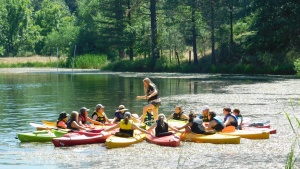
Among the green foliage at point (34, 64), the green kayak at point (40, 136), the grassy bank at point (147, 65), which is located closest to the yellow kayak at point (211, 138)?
the green kayak at point (40, 136)

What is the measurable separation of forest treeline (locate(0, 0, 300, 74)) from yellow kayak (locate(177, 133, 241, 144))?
2691cm

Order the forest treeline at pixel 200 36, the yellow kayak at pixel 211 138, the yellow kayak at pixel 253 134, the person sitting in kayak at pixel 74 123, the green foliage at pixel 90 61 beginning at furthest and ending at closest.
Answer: the green foliage at pixel 90 61, the forest treeline at pixel 200 36, the person sitting in kayak at pixel 74 123, the yellow kayak at pixel 253 134, the yellow kayak at pixel 211 138

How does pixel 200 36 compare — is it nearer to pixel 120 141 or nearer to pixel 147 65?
pixel 147 65

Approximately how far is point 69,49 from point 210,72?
26154 mm

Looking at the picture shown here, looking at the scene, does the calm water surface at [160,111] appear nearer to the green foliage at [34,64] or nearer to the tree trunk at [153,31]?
the tree trunk at [153,31]

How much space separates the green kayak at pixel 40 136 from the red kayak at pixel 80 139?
71 centimetres

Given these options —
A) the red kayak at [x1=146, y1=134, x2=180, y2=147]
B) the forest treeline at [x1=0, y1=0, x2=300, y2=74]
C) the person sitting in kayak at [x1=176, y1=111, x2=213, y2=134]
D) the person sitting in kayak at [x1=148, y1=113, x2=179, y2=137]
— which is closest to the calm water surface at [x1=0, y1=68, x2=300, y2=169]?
the red kayak at [x1=146, y1=134, x2=180, y2=147]

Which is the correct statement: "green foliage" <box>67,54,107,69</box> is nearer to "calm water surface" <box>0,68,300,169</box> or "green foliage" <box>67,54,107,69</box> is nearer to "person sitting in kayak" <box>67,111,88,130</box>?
"calm water surface" <box>0,68,300,169</box>

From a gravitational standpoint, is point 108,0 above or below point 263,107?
above

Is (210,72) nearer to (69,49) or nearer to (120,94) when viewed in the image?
(120,94)

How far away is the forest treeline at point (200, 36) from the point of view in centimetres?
4884

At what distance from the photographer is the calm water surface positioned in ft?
49.0

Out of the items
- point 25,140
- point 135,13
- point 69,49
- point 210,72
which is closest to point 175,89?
point 210,72

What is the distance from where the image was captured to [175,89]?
37.9 meters
